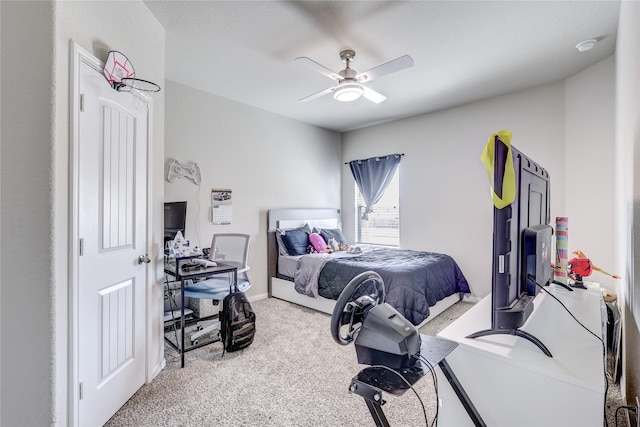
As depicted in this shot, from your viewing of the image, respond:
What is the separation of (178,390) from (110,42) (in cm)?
229

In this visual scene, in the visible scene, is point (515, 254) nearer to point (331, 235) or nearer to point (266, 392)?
point (266, 392)

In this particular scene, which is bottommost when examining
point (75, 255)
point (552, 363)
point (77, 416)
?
point (77, 416)

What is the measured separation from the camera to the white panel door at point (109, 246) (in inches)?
60.6

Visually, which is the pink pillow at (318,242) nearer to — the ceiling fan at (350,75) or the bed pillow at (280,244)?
the bed pillow at (280,244)

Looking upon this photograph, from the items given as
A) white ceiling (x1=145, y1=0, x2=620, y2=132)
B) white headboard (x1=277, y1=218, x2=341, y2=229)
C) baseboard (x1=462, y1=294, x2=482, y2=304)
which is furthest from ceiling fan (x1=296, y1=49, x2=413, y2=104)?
baseboard (x1=462, y1=294, x2=482, y2=304)

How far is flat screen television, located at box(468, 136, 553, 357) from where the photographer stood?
100cm

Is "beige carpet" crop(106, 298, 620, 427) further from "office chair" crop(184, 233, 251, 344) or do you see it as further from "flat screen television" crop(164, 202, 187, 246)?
"flat screen television" crop(164, 202, 187, 246)

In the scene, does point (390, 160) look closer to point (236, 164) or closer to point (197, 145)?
point (236, 164)

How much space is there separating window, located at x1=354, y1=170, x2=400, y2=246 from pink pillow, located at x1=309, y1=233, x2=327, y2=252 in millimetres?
1237

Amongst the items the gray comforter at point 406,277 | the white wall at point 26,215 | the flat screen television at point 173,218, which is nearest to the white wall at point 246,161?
the flat screen television at point 173,218

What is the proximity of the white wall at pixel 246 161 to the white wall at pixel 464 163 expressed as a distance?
1221 millimetres

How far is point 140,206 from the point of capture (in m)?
2.00

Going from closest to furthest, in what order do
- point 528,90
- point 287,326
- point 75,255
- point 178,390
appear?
point 75,255 < point 178,390 < point 287,326 < point 528,90

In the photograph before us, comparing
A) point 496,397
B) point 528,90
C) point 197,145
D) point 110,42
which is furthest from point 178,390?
point 528,90
